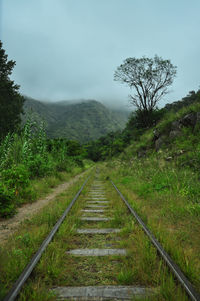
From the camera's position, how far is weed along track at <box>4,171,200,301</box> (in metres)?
1.56

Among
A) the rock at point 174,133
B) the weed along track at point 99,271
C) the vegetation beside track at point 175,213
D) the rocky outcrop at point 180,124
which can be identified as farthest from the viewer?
the rock at point 174,133

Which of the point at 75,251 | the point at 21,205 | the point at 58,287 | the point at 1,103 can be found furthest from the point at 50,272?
the point at 1,103

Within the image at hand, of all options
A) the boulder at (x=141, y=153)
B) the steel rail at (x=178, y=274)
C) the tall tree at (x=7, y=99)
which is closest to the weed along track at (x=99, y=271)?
the steel rail at (x=178, y=274)

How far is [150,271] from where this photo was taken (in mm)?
1887

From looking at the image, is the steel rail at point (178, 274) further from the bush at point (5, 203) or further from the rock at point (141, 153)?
the rock at point (141, 153)

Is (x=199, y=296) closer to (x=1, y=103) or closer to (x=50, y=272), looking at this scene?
(x=50, y=272)

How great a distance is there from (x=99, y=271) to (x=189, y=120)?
9.96m

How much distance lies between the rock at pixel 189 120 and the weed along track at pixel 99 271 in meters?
8.58

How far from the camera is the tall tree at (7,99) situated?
20547 millimetres

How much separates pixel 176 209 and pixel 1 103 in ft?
76.8

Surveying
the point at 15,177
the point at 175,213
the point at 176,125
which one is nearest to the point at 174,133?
the point at 176,125

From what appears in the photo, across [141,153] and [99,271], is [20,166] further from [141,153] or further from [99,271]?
[141,153]

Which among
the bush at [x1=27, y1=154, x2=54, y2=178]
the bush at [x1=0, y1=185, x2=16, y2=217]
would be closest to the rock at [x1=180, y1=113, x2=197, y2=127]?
the bush at [x1=27, y1=154, x2=54, y2=178]

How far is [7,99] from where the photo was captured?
72.9 ft
